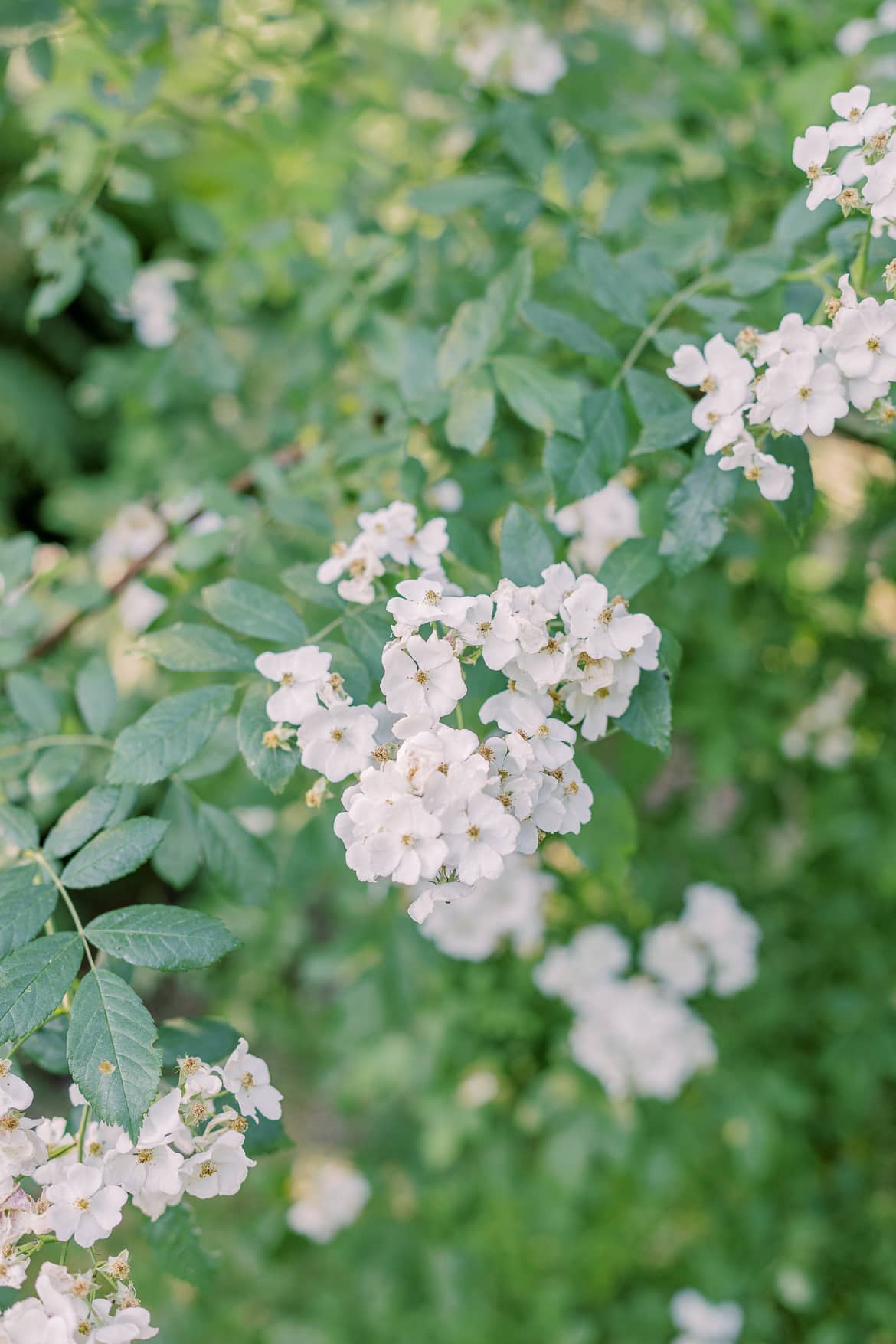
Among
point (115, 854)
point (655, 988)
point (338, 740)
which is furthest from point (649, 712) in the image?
point (655, 988)

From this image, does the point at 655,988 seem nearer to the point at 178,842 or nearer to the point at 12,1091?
the point at 178,842

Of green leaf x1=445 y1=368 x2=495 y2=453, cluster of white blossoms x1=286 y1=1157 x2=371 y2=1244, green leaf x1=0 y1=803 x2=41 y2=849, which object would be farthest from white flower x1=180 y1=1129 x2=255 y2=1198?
cluster of white blossoms x1=286 y1=1157 x2=371 y2=1244

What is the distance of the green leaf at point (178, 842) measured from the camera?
1170mm

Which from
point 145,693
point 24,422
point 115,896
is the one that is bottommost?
point 115,896

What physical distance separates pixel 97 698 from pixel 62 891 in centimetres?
36

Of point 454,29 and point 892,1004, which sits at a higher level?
point 454,29

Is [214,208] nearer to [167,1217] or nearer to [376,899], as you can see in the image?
[376,899]

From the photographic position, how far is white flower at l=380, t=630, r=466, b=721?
2.66ft

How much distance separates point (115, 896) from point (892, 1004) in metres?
2.63

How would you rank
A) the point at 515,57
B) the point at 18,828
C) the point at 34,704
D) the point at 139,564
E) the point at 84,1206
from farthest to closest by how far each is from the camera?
the point at 515,57 → the point at 139,564 → the point at 34,704 → the point at 18,828 → the point at 84,1206

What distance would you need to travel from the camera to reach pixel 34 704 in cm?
123

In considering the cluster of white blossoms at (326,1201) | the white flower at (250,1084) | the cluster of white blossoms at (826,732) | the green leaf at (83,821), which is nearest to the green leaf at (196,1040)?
the white flower at (250,1084)

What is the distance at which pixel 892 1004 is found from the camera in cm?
238

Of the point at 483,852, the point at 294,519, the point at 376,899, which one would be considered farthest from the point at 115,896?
the point at 483,852
